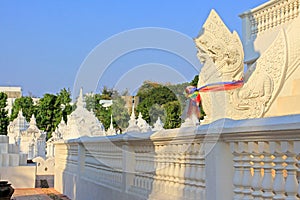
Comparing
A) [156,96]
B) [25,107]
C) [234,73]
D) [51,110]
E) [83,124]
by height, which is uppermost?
[25,107]

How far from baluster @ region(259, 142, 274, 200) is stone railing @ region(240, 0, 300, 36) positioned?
6272 mm

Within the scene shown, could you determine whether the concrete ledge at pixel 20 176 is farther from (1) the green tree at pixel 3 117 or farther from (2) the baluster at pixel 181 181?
(1) the green tree at pixel 3 117

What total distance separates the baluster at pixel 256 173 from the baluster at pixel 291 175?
31cm

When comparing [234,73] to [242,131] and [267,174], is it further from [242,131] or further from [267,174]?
[267,174]

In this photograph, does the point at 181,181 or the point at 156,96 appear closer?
the point at 181,181

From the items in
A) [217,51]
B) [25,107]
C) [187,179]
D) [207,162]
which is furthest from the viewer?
[25,107]

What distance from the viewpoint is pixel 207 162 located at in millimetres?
3953

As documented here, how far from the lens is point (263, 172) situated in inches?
128

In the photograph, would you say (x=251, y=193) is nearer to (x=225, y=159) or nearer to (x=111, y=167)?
(x=225, y=159)

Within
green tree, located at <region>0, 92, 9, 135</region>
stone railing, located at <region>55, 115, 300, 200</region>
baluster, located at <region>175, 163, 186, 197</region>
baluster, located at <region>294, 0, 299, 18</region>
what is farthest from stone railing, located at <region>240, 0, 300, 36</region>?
green tree, located at <region>0, 92, 9, 135</region>

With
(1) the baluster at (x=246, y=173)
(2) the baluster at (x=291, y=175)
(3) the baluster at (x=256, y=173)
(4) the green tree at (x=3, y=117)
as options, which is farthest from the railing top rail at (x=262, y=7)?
(4) the green tree at (x=3, y=117)

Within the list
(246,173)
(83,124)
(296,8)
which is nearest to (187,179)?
(246,173)

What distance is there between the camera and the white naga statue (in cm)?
779

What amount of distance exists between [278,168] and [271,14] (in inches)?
285
